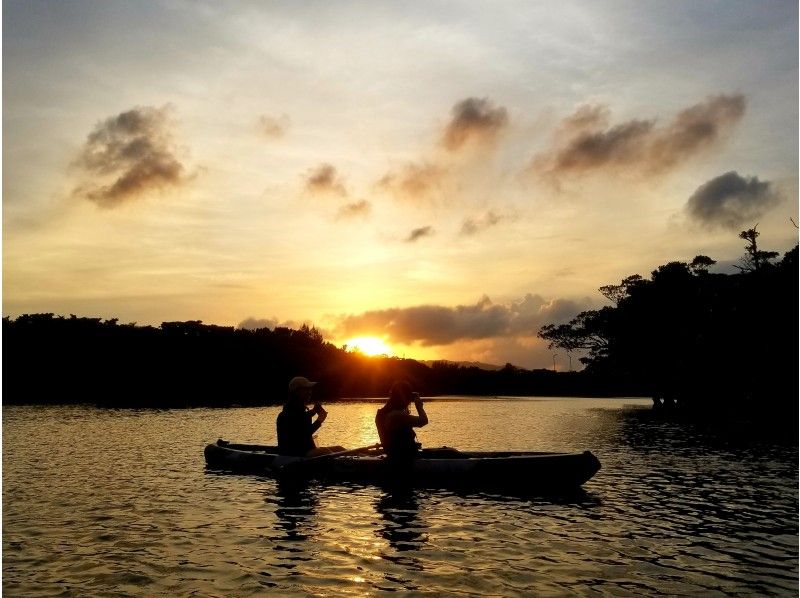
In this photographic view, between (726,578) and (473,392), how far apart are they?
5613 inches

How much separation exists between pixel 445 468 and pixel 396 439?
1.61 meters

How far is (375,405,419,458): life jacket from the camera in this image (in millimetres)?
20016

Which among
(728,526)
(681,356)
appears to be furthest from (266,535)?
(681,356)

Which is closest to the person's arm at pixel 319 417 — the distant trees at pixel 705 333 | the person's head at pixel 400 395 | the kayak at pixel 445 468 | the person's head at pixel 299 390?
the person's head at pixel 299 390

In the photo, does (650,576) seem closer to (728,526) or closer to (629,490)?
(728,526)

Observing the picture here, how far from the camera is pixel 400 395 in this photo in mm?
20047

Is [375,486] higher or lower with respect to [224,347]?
lower

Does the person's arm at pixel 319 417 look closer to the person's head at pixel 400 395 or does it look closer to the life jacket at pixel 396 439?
the life jacket at pixel 396 439

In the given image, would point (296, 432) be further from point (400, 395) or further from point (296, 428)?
point (400, 395)

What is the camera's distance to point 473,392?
152 metres

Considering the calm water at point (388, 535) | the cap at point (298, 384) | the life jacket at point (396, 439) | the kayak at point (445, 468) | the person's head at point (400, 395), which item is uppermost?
the cap at point (298, 384)

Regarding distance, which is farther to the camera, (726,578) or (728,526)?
(728,526)

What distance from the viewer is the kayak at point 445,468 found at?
18.7 metres

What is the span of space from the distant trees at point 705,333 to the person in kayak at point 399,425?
104 ft
